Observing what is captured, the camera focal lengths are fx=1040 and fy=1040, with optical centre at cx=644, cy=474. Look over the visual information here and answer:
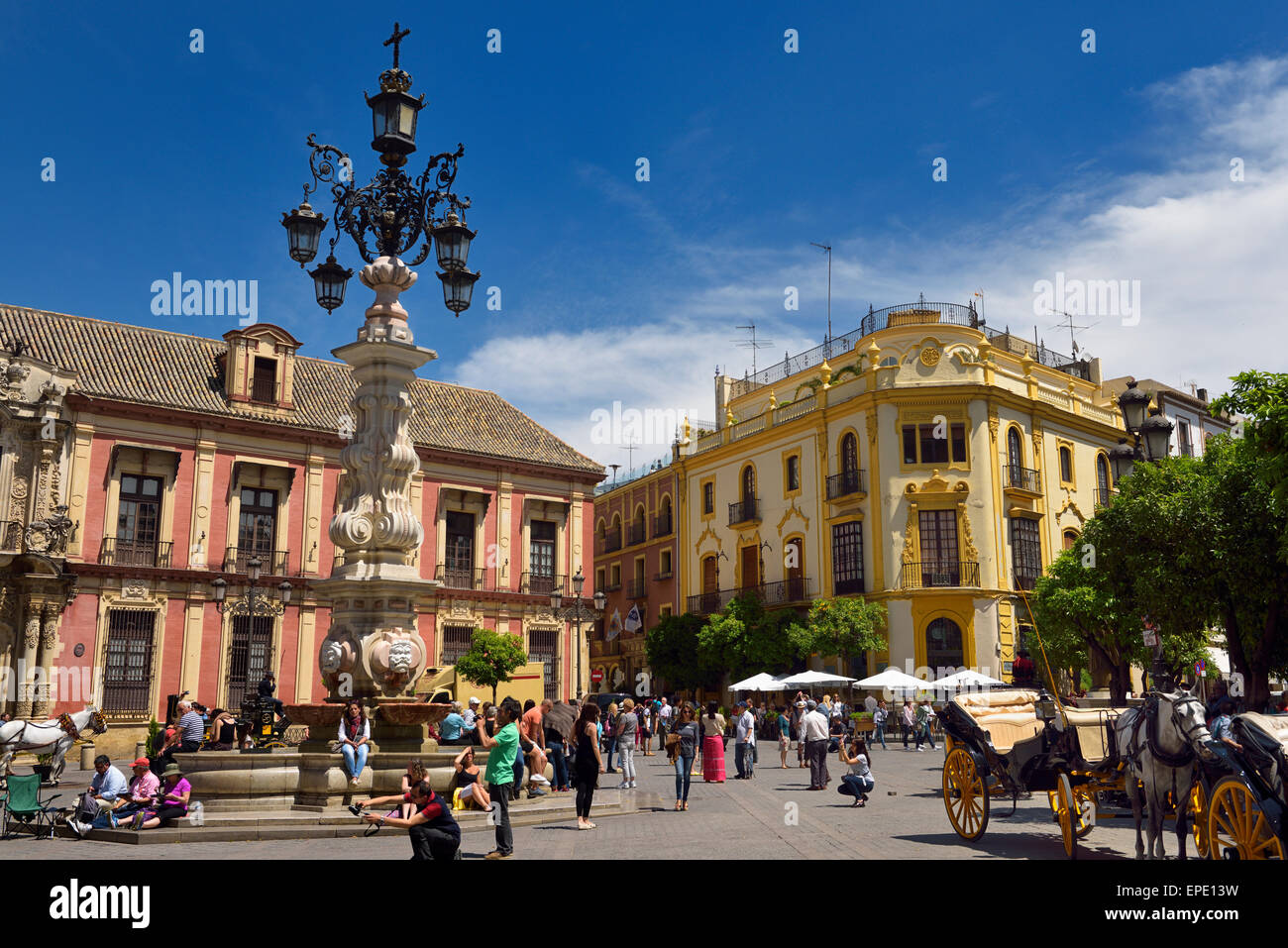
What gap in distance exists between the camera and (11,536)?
2686 centimetres

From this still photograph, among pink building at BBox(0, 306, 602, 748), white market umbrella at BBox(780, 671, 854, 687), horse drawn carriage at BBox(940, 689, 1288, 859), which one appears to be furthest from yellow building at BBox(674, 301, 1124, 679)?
horse drawn carriage at BBox(940, 689, 1288, 859)

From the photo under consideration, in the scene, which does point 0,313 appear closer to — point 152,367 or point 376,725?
point 152,367

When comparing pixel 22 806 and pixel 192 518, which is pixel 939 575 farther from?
pixel 22 806

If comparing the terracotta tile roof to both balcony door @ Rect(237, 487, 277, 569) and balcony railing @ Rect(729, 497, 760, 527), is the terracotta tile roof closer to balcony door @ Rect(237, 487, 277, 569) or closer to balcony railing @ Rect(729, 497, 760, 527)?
balcony door @ Rect(237, 487, 277, 569)

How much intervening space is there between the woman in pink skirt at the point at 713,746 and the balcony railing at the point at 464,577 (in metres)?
17.4

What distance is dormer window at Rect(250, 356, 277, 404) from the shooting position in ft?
107

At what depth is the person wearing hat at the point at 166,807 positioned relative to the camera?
1096 centimetres

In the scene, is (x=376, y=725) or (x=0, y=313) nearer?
(x=376, y=725)

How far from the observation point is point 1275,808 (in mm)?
6480

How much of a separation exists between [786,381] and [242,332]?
2053 centimetres

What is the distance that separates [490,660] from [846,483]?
13271mm

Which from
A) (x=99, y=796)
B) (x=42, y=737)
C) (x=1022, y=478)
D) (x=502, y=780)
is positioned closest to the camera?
(x=502, y=780)

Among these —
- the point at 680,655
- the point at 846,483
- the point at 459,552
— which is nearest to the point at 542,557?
the point at 459,552
